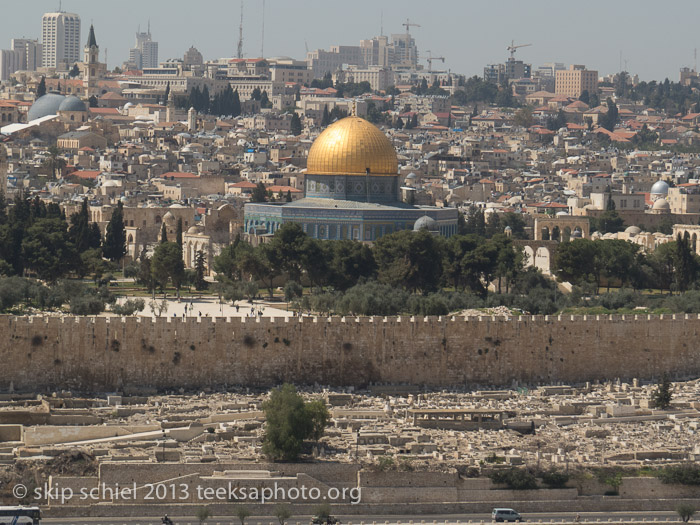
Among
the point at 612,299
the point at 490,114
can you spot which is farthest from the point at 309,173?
the point at 490,114

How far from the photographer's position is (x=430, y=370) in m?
40.5

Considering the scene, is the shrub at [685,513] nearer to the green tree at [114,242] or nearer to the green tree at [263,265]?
the green tree at [263,265]

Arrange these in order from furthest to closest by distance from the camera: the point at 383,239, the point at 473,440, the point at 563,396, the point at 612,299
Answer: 1. the point at 383,239
2. the point at 612,299
3. the point at 563,396
4. the point at 473,440

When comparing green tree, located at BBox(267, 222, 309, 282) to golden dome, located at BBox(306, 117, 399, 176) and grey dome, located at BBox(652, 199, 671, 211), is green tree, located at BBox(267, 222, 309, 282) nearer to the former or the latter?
golden dome, located at BBox(306, 117, 399, 176)

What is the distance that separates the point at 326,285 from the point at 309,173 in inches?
529

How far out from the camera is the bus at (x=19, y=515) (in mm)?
29438

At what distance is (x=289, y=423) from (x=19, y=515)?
5.46m

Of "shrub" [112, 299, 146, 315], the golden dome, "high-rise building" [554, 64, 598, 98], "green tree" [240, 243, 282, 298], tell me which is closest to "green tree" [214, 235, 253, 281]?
Answer: "green tree" [240, 243, 282, 298]

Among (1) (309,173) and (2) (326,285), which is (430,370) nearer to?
(2) (326,285)

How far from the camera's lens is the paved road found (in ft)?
100

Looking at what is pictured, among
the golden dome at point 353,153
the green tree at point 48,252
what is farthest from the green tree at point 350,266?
the golden dome at point 353,153

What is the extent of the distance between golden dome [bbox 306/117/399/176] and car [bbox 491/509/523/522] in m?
34.2

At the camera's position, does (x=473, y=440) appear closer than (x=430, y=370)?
Yes

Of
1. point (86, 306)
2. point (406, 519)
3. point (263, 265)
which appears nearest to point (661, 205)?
point (263, 265)
